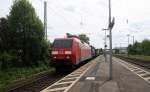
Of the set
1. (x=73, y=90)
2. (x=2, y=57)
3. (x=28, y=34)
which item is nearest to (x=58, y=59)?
(x=2, y=57)

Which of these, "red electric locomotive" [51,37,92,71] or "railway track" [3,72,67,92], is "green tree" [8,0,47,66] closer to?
"red electric locomotive" [51,37,92,71]

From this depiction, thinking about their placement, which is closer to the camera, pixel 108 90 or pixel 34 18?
pixel 108 90

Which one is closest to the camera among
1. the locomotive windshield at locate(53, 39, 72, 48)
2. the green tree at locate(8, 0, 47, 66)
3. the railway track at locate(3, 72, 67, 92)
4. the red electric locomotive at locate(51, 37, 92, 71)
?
the railway track at locate(3, 72, 67, 92)

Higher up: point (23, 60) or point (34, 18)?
point (34, 18)

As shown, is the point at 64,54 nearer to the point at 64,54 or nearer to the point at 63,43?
the point at 64,54

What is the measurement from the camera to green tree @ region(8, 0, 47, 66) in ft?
113

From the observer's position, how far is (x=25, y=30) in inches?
1357

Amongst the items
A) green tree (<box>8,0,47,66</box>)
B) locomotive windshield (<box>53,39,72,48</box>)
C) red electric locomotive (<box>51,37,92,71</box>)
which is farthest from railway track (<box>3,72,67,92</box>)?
green tree (<box>8,0,47,66</box>)

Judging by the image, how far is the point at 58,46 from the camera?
91.9 ft

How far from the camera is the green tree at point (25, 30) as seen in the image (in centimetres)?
3438

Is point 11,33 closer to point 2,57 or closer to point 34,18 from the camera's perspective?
point 34,18

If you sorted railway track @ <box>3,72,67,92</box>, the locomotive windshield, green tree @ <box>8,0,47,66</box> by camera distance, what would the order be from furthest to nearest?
green tree @ <box>8,0,47,66</box> < the locomotive windshield < railway track @ <box>3,72,67,92</box>

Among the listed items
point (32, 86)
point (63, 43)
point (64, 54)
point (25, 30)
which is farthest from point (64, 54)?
point (32, 86)

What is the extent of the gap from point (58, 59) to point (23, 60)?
9410mm
